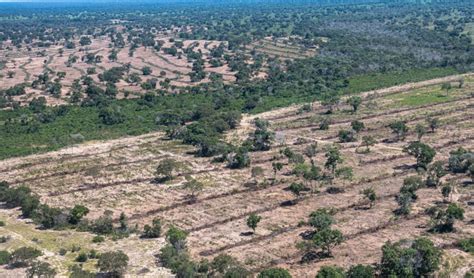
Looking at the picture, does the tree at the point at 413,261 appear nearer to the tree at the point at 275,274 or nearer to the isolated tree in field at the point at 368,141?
Result: the tree at the point at 275,274

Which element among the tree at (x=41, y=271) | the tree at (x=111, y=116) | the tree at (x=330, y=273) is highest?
the tree at (x=330, y=273)

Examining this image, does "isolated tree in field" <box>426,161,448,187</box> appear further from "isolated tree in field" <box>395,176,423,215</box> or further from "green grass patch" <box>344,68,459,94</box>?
"green grass patch" <box>344,68,459,94</box>

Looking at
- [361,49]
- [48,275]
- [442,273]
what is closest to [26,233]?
[48,275]

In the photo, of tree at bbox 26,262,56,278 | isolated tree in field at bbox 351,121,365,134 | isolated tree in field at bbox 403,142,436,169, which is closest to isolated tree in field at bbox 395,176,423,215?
isolated tree in field at bbox 403,142,436,169

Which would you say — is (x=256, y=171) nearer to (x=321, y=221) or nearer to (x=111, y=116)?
(x=321, y=221)

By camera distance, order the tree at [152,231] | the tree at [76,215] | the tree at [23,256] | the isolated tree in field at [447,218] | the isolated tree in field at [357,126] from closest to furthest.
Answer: the tree at [23,256] < the isolated tree in field at [447,218] < the tree at [152,231] < the tree at [76,215] < the isolated tree in field at [357,126]

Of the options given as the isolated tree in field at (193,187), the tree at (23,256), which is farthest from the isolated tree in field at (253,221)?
the tree at (23,256)

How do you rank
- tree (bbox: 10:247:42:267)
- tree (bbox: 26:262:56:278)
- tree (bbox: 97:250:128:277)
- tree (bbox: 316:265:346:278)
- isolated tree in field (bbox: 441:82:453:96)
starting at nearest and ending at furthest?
tree (bbox: 316:265:346:278)
tree (bbox: 26:262:56:278)
tree (bbox: 97:250:128:277)
tree (bbox: 10:247:42:267)
isolated tree in field (bbox: 441:82:453:96)
